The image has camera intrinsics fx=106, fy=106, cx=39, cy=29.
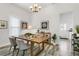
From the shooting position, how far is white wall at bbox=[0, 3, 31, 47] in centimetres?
202

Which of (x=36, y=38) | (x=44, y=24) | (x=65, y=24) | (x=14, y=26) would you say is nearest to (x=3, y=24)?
Result: (x=14, y=26)

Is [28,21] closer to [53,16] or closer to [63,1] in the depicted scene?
[53,16]

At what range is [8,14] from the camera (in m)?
2.03

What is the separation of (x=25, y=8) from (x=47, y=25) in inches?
21.3

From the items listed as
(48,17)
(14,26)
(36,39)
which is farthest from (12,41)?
(48,17)

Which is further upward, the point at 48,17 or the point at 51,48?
the point at 48,17

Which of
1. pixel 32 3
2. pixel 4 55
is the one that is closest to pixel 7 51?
pixel 4 55

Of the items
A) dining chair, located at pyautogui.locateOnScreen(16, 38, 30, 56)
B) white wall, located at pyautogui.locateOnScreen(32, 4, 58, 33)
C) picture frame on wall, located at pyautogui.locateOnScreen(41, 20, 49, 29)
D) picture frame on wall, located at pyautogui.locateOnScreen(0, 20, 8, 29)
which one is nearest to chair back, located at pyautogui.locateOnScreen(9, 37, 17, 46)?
dining chair, located at pyautogui.locateOnScreen(16, 38, 30, 56)

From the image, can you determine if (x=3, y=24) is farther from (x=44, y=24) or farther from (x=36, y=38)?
(x=44, y=24)

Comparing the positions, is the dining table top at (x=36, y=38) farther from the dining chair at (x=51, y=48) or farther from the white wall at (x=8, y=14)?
the white wall at (x=8, y=14)

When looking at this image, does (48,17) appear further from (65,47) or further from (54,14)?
(65,47)

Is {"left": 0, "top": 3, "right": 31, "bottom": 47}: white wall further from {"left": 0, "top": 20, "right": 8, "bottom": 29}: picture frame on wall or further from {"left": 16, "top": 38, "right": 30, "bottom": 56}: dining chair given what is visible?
{"left": 16, "top": 38, "right": 30, "bottom": 56}: dining chair

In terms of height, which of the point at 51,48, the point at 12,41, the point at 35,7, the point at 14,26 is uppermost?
the point at 35,7

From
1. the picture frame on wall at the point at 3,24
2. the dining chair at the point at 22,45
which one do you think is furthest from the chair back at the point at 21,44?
the picture frame on wall at the point at 3,24
